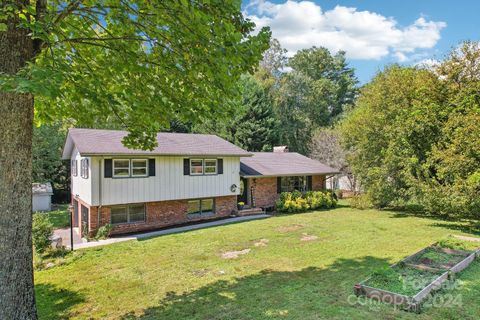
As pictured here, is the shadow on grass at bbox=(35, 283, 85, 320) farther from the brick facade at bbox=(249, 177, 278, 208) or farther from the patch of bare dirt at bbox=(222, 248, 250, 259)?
the brick facade at bbox=(249, 177, 278, 208)

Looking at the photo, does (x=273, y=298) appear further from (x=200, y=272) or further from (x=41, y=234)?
(x=41, y=234)

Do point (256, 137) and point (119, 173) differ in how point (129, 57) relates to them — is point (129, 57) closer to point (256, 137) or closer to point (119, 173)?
point (119, 173)

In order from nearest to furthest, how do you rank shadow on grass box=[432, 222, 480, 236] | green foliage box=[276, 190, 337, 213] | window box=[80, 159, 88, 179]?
shadow on grass box=[432, 222, 480, 236] < window box=[80, 159, 88, 179] < green foliage box=[276, 190, 337, 213]

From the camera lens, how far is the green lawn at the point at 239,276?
6.17 meters

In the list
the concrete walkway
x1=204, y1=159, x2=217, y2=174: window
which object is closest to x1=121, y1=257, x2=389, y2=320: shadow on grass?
the concrete walkway

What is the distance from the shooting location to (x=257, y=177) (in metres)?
19.4

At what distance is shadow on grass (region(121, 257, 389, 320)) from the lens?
6004 millimetres

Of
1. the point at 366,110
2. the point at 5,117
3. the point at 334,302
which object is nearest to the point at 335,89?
the point at 366,110

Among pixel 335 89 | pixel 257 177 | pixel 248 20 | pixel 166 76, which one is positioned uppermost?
pixel 335 89

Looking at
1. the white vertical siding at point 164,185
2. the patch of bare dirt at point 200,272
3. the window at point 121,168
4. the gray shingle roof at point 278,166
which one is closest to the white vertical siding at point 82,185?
the white vertical siding at point 164,185

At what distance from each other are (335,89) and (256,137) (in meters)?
17.7

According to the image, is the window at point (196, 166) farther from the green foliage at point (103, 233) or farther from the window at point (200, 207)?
the green foliage at point (103, 233)

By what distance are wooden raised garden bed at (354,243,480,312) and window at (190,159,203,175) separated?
1070 centimetres

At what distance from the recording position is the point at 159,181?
14.9 metres
